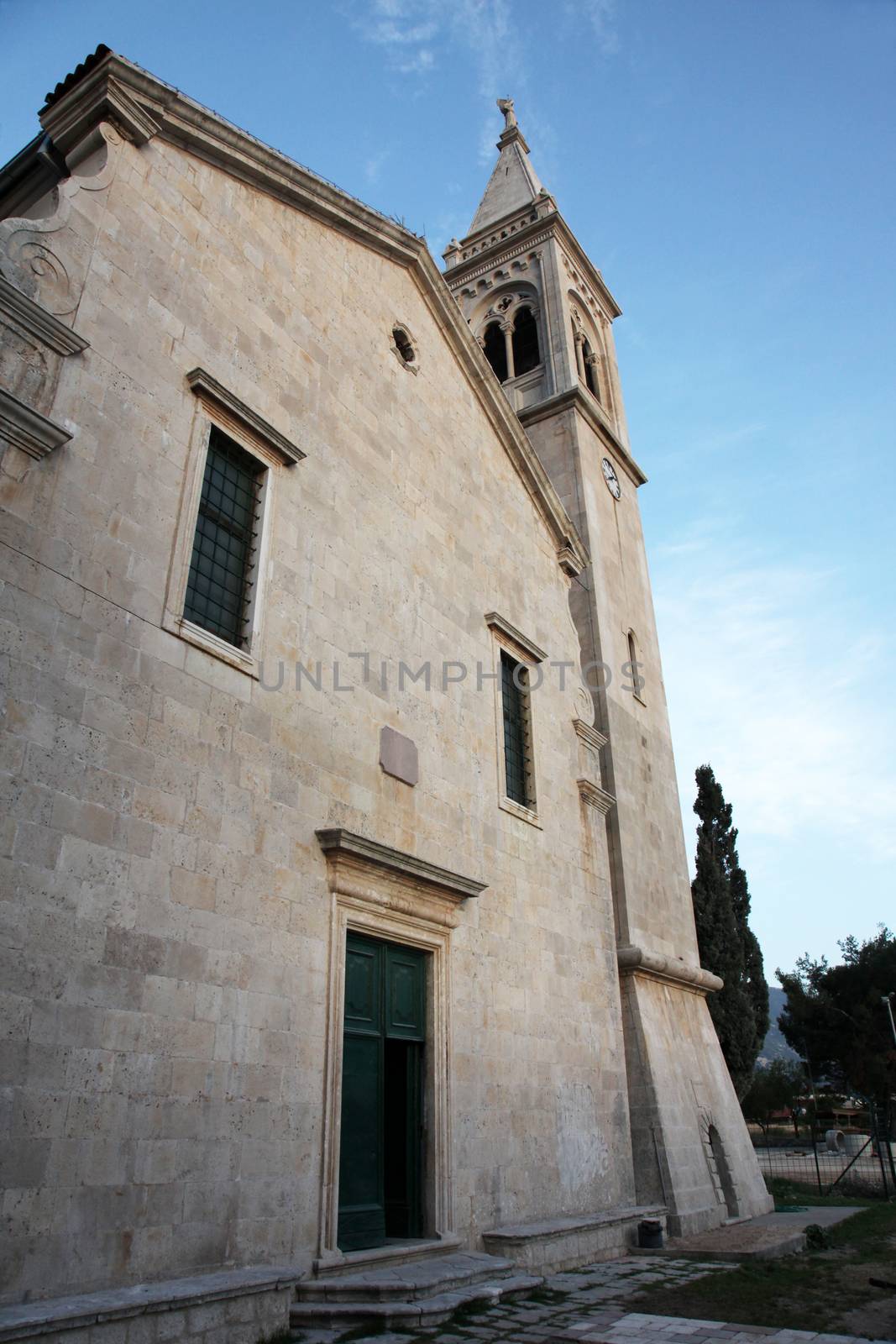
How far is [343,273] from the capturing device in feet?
42.9

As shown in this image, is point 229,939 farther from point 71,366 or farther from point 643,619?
point 643,619

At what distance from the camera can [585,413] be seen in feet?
74.8

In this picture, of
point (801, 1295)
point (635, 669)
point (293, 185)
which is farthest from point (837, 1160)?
point (293, 185)

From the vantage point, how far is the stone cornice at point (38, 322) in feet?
24.5

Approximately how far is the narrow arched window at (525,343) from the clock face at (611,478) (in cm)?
361

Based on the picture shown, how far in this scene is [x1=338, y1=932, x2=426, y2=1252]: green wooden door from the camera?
9180 mm

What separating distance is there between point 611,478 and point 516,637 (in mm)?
9836

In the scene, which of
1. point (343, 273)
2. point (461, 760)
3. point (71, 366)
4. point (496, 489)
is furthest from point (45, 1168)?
point (496, 489)

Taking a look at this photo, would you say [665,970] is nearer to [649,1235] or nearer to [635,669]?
[649,1235]

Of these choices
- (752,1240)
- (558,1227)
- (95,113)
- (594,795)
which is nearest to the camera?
(95,113)

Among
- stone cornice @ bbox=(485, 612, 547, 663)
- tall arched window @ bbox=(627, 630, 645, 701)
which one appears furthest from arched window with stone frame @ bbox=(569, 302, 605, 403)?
stone cornice @ bbox=(485, 612, 547, 663)

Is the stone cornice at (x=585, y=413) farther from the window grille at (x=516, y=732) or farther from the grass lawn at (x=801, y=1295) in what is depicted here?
the grass lawn at (x=801, y=1295)

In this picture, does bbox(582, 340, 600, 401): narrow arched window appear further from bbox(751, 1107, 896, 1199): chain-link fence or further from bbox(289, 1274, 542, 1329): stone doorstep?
bbox(289, 1274, 542, 1329): stone doorstep

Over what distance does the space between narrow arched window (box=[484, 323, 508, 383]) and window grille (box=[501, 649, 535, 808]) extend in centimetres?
1274
